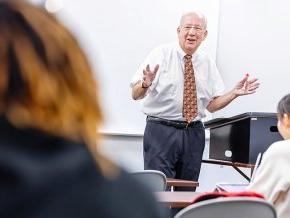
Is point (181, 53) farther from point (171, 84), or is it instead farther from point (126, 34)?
point (126, 34)

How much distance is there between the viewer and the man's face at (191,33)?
4441mm

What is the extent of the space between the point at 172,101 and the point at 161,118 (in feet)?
0.49

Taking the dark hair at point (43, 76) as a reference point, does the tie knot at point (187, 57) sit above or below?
above

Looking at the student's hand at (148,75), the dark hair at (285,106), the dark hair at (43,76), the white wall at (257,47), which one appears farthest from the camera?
the white wall at (257,47)

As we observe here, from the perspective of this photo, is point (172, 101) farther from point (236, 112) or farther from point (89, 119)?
point (89, 119)

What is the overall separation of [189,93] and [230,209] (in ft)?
Result: 7.80

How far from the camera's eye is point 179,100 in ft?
14.2

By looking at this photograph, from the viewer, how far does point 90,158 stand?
79cm

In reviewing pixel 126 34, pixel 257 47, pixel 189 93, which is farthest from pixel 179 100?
pixel 257 47

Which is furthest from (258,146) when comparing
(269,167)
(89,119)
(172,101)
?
(89,119)

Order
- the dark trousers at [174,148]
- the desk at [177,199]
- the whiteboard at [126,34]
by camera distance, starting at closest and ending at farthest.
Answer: the desk at [177,199] < the dark trousers at [174,148] < the whiteboard at [126,34]

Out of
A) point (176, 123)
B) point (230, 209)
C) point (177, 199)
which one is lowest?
point (177, 199)

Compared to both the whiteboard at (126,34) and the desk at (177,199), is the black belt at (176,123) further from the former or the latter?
the desk at (177,199)

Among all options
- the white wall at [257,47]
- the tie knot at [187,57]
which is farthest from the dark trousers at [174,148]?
the white wall at [257,47]
